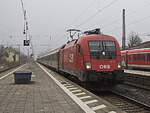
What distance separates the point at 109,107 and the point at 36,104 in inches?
95.8

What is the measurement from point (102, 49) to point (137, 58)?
16.1 metres

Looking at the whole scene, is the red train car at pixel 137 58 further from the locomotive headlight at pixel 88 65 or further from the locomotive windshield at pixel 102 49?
the locomotive headlight at pixel 88 65

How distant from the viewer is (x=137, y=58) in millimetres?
28594

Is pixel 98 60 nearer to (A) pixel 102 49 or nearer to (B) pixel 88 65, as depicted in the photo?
(B) pixel 88 65

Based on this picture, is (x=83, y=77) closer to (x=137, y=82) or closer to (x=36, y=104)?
(x=36, y=104)

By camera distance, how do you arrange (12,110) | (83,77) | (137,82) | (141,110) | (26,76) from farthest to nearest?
(137,82)
(26,76)
(83,77)
(141,110)
(12,110)

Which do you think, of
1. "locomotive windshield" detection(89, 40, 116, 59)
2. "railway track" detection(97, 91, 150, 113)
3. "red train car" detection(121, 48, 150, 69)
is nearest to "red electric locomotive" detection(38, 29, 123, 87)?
"locomotive windshield" detection(89, 40, 116, 59)

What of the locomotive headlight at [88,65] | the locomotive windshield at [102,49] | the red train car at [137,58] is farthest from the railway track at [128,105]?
the red train car at [137,58]

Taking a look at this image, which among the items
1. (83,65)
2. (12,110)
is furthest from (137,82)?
(12,110)

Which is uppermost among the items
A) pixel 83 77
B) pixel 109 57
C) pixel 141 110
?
pixel 109 57

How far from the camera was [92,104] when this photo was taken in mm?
8578

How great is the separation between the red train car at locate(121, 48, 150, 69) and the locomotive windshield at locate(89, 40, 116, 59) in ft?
42.8

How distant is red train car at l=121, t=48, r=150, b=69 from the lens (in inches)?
1029

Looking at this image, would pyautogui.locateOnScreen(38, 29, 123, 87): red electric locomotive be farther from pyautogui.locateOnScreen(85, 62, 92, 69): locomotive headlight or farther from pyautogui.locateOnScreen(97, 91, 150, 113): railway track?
pyautogui.locateOnScreen(97, 91, 150, 113): railway track
